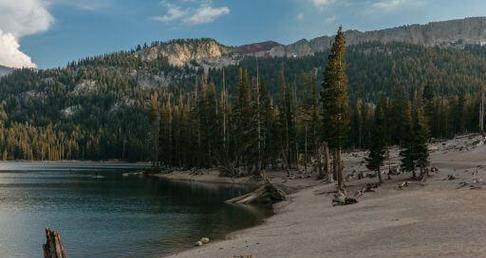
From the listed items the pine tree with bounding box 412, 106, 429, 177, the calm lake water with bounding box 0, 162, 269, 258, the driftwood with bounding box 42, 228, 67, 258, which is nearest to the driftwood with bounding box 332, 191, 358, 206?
the calm lake water with bounding box 0, 162, 269, 258

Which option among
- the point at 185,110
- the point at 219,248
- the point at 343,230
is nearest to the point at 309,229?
the point at 343,230

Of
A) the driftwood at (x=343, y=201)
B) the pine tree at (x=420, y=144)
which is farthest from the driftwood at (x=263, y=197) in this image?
the pine tree at (x=420, y=144)

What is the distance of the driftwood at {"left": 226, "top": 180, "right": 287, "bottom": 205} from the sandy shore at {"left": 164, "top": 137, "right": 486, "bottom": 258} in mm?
10705

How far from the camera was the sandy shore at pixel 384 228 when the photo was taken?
20.2 m

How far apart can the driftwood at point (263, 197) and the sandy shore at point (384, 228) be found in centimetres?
1070

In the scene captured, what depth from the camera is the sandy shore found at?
2019cm

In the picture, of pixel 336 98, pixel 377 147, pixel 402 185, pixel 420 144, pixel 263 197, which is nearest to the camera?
pixel 402 185

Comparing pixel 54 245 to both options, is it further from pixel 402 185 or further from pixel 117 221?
pixel 402 185

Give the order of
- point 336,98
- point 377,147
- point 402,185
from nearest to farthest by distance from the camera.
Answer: point 402,185
point 377,147
point 336,98

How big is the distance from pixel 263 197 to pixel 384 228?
34576 millimetres

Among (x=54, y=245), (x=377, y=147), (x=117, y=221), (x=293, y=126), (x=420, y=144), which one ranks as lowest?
(x=117, y=221)

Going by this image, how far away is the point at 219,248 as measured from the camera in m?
28.5

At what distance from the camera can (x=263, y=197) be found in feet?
196

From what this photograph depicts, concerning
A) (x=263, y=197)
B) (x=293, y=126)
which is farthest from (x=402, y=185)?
(x=293, y=126)
